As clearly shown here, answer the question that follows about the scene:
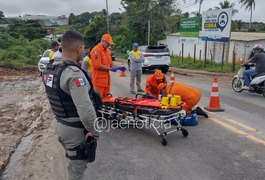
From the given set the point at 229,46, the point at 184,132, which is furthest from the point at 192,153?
the point at 229,46

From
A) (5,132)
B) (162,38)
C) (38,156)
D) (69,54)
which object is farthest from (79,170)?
(162,38)

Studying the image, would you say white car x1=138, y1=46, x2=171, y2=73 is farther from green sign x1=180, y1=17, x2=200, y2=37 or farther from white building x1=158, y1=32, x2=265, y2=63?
green sign x1=180, y1=17, x2=200, y2=37

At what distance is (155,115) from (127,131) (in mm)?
1104

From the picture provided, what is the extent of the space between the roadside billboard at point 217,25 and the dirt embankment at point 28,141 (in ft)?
41.8

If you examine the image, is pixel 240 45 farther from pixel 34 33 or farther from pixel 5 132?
pixel 34 33

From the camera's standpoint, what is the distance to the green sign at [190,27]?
2289 centimetres

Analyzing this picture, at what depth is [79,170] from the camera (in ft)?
10.1

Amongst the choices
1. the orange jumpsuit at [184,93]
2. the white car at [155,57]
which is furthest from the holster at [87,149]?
the white car at [155,57]

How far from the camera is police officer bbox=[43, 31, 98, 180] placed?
2.68 meters

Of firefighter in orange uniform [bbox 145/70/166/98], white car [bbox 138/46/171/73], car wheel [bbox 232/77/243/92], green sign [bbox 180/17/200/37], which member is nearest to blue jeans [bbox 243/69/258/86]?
car wheel [bbox 232/77/243/92]

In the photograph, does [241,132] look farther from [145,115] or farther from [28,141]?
[28,141]

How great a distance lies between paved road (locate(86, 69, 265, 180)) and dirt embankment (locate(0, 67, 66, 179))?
77cm

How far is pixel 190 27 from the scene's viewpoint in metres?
23.7

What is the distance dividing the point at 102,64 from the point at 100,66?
99 mm
